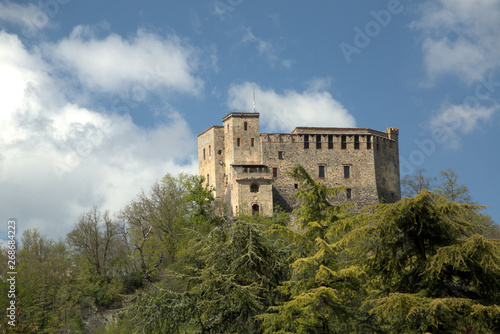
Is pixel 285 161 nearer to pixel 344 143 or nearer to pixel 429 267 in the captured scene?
pixel 344 143

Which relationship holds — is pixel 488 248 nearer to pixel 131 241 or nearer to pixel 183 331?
pixel 183 331

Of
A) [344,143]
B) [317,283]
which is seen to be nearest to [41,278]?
[344,143]

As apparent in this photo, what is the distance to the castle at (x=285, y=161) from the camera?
5750 centimetres

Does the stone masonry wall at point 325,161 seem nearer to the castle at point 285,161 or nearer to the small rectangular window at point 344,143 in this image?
the castle at point 285,161

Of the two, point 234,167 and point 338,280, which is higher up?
point 234,167

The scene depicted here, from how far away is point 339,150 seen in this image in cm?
6034

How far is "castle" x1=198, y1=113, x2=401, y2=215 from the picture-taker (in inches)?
2264

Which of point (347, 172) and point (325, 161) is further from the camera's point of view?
point (347, 172)

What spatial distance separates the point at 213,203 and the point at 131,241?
9.85 metres

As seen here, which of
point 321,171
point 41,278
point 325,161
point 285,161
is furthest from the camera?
point 325,161

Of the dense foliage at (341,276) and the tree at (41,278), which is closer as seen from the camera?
the dense foliage at (341,276)

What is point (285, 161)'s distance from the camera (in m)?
59.2

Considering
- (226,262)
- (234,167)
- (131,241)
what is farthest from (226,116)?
(226,262)

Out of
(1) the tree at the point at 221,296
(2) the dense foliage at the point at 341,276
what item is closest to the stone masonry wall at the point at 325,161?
(2) the dense foliage at the point at 341,276
